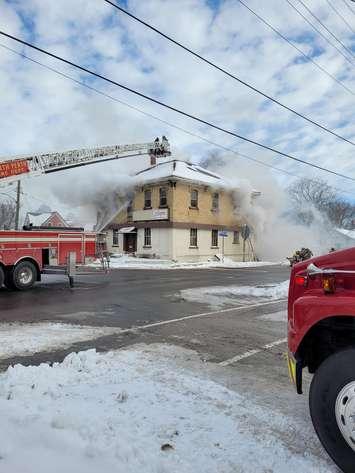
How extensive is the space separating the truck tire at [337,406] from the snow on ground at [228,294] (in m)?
7.94

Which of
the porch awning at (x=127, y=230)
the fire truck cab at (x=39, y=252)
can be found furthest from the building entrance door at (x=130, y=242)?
the fire truck cab at (x=39, y=252)

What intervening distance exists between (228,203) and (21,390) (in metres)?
34.7

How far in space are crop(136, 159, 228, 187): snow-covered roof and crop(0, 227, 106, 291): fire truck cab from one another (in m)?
17.8

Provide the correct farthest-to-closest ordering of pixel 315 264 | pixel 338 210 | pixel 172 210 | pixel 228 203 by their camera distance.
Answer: pixel 338 210 → pixel 228 203 → pixel 172 210 → pixel 315 264

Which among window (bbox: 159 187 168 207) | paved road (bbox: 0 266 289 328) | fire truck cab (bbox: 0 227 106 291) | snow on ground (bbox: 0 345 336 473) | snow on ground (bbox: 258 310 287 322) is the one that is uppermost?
window (bbox: 159 187 168 207)

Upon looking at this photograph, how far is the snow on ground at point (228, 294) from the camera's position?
12.0 meters

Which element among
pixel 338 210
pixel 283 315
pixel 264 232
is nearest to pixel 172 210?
pixel 264 232

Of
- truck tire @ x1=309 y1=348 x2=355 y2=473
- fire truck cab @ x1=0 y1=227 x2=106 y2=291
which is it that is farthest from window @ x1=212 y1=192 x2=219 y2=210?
truck tire @ x1=309 y1=348 x2=355 y2=473

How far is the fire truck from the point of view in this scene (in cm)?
1367

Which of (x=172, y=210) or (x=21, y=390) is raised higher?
(x=172, y=210)

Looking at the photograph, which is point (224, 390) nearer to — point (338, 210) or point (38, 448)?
point (38, 448)

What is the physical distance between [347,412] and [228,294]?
1064cm

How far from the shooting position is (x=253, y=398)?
4312 mm

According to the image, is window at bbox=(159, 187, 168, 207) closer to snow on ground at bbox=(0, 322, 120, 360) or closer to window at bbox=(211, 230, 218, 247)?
window at bbox=(211, 230, 218, 247)
